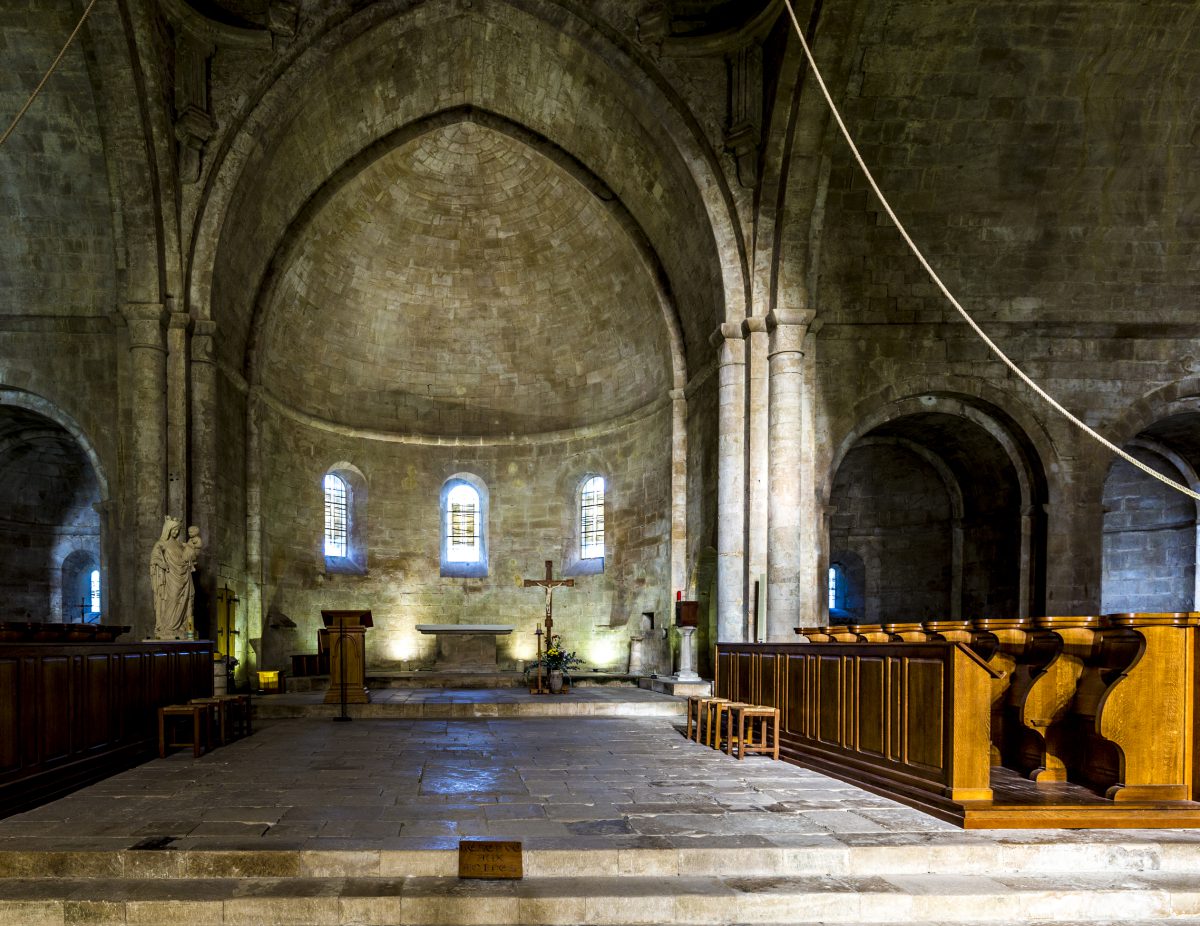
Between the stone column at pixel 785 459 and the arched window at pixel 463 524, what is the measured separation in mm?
9486

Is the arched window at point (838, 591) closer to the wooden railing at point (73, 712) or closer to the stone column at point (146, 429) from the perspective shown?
Result: the stone column at point (146, 429)

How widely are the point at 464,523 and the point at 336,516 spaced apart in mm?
3004

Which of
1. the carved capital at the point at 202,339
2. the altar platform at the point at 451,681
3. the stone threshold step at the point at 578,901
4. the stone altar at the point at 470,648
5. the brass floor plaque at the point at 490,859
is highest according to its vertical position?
the carved capital at the point at 202,339

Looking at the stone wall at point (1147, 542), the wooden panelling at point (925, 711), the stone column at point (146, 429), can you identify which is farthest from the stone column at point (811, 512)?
the stone column at point (146, 429)

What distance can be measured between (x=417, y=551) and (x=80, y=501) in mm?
7433

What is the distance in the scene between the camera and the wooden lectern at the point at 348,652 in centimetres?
1212

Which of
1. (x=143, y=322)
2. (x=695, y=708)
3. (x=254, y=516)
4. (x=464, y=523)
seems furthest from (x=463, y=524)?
(x=695, y=708)

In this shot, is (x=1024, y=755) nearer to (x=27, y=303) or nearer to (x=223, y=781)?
(x=223, y=781)

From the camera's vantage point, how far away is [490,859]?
194 inches

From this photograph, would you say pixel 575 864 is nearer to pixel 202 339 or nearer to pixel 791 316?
pixel 791 316

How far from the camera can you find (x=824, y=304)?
1428 centimetres

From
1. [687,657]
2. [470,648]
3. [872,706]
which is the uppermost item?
[872,706]

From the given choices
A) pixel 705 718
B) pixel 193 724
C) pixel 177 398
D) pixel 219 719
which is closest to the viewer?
pixel 193 724

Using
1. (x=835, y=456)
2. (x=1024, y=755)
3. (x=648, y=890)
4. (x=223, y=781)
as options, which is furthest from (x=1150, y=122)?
(x=223, y=781)
